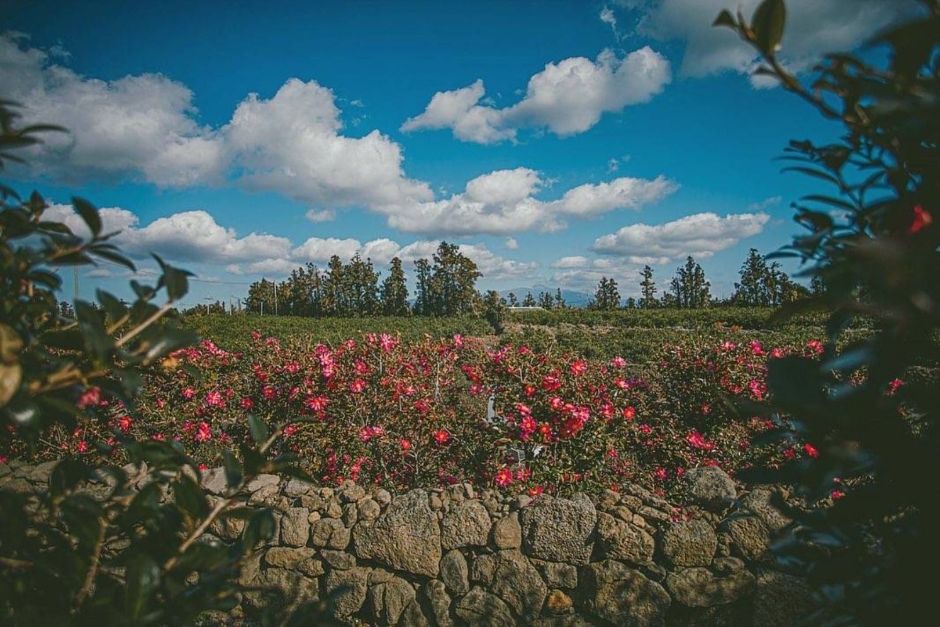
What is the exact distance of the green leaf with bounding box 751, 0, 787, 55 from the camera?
0.73 m

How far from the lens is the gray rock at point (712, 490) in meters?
3.17

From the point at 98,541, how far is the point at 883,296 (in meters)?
1.25

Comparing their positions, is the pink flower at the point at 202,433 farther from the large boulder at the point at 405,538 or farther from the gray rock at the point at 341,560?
the large boulder at the point at 405,538

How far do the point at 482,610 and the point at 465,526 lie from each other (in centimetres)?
53

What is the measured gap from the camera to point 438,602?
11.0 ft

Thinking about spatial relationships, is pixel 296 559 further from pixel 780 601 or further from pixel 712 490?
Result: pixel 780 601

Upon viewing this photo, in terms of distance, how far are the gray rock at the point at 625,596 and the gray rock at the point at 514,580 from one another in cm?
33

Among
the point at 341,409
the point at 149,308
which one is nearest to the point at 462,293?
the point at 341,409

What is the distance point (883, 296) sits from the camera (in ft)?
2.02

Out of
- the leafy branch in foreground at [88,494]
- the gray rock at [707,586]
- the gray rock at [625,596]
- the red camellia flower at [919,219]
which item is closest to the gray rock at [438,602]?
the gray rock at [625,596]

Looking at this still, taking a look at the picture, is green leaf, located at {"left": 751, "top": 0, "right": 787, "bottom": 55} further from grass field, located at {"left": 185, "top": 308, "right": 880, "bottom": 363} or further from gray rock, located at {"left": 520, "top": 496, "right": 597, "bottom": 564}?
grass field, located at {"left": 185, "top": 308, "right": 880, "bottom": 363}

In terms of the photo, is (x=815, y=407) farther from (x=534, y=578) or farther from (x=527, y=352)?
(x=527, y=352)

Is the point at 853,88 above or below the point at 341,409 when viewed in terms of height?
above

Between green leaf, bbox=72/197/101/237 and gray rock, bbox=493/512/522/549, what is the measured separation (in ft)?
9.86
